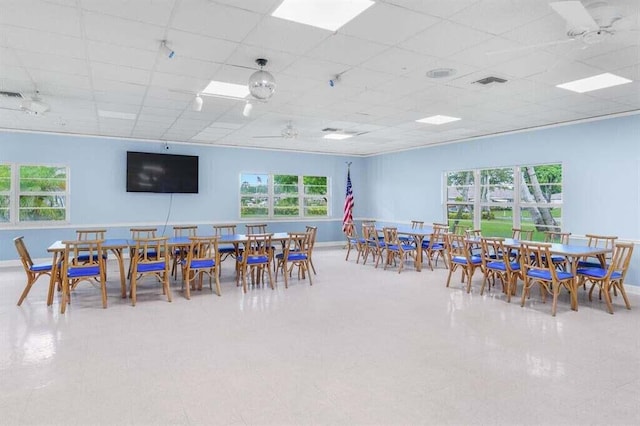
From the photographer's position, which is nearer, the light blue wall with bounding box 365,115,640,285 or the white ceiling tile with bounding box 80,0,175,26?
the white ceiling tile with bounding box 80,0,175,26

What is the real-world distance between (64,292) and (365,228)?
5613 mm

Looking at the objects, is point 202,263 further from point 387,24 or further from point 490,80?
point 490,80

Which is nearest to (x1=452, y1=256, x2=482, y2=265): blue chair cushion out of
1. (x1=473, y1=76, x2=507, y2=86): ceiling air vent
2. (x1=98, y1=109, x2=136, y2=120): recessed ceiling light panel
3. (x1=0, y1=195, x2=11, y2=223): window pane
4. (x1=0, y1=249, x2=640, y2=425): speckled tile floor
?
(x1=0, y1=249, x2=640, y2=425): speckled tile floor

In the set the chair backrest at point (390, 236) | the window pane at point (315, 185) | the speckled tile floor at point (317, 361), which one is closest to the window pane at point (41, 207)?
the speckled tile floor at point (317, 361)

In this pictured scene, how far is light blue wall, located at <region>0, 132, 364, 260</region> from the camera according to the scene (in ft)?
26.7

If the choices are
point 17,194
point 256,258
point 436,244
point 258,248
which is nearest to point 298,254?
point 258,248

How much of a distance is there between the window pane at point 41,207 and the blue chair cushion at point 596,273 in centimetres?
966

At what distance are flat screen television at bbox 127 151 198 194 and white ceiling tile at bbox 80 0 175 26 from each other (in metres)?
6.46

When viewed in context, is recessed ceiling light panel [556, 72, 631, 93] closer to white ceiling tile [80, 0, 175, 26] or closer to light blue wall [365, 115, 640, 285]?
light blue wall [365, 115, 640, 285]

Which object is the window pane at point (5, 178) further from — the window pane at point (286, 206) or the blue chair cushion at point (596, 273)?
the blue chair cushion at point (596, 273)

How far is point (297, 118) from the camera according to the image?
6.80 metres

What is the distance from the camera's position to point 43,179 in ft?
27.2

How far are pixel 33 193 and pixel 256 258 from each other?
220 inches

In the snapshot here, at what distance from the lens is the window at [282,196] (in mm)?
10469
